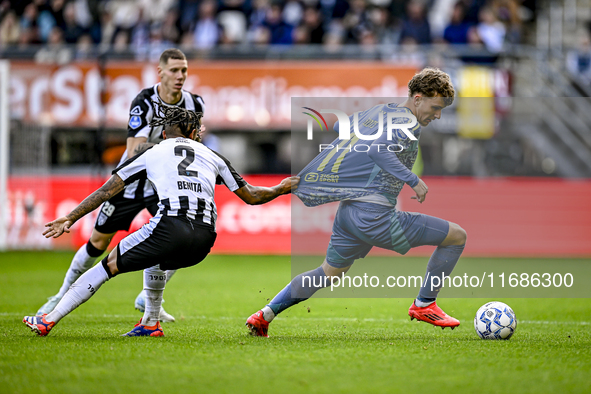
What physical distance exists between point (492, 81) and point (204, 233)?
9760 mm

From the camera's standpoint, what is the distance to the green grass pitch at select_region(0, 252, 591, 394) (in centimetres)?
387

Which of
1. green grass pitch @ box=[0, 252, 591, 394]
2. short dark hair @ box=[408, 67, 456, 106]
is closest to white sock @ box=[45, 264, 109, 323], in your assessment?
green grass pitch @ box=[0, 252, 591, 394]

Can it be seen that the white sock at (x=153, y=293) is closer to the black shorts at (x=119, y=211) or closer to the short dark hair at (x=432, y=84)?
the black shorts at (x=119, y=211)

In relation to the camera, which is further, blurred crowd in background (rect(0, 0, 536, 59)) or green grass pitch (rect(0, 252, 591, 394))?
blurred crowd in background (rect(0, 0, 536, 59))

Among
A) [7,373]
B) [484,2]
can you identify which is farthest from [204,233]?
[484,2]

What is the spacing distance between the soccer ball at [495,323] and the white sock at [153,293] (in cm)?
254

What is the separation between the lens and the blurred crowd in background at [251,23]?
1537cm

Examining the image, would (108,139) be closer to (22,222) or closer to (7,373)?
(22,222)

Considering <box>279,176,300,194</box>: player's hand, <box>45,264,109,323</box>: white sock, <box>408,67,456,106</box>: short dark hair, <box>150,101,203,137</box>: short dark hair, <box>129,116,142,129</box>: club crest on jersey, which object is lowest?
<box>45,264,109,323</box>: white sock

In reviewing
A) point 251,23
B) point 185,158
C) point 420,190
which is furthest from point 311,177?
point 251,23

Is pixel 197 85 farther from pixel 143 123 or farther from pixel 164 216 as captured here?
pixel 164 216

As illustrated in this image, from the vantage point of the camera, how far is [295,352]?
4832 mm

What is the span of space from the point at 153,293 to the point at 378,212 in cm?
190

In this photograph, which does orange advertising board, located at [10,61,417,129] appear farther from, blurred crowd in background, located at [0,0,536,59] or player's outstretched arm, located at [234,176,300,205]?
player's outstretched arm, located at [234,176,300,205]
